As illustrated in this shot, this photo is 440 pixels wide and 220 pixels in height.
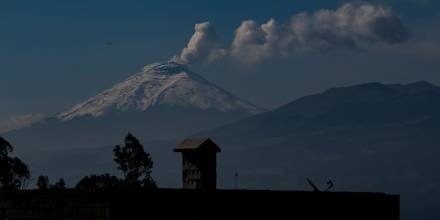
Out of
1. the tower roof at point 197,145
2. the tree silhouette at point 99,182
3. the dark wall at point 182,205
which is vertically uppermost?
the tree silhouette at point 99,182

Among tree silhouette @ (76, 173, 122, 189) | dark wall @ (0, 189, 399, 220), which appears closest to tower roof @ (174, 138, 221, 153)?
dark wall @ (0, 189, 399, 220)

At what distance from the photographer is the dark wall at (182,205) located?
46.4 metres

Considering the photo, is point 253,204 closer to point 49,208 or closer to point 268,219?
point 268,219

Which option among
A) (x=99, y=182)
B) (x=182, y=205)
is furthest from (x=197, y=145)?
(x=99, y=182)

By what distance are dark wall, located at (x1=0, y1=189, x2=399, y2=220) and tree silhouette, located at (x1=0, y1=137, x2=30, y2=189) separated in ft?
186

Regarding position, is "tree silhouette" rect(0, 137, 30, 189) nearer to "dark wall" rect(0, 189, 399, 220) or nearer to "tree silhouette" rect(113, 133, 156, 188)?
"tree silhouette" rect(113, 133, 156, 188)

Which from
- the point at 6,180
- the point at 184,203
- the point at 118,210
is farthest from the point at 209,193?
the point at 6,180

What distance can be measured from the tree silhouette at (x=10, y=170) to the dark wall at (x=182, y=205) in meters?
56.8

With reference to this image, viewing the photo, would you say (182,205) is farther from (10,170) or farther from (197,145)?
(10,170)

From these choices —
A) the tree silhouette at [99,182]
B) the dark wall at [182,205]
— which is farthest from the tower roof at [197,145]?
the tree silhouette at [99,182]

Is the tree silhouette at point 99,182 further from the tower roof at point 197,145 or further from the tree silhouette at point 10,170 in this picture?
the tower roof at point 197,145

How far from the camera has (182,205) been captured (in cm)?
4894

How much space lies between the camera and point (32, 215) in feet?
156

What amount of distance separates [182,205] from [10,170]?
61313mm
